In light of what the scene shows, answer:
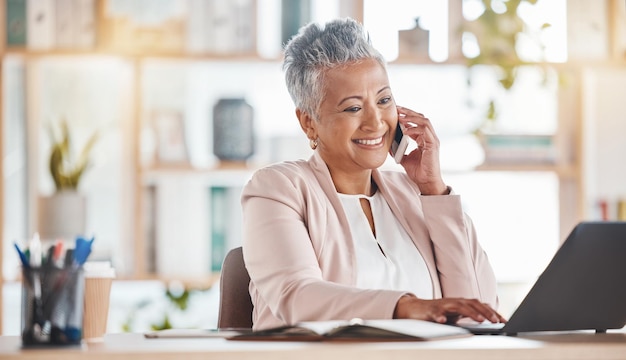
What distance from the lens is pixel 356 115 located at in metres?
2.33

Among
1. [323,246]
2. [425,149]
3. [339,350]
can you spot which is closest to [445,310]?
[339,350]

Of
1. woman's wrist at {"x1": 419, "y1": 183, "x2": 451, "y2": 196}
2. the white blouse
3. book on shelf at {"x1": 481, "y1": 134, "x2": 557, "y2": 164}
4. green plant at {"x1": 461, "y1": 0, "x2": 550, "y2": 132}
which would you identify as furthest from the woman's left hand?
book on shelf at {"x1": 481, "y1": 134, "x2": 557, "y2": 164}

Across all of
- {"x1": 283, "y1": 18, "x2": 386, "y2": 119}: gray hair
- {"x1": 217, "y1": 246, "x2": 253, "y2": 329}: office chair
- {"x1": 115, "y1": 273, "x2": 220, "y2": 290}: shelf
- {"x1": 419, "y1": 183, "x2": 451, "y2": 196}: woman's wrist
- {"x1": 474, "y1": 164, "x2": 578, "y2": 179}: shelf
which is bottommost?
{"x1": 115, "y1": 273, "x2": 220, "y2": 290}: shelf

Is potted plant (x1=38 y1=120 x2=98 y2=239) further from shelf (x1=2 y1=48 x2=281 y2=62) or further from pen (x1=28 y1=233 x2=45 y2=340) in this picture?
pen (x1=28 y1=233 x2=45 y2=340)

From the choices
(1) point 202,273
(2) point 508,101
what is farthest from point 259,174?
(2) point 508,101

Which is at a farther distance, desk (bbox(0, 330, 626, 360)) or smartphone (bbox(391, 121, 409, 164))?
smartphone (bbox(391, 121, 409, 164))

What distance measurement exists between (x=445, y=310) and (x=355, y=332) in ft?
0.95

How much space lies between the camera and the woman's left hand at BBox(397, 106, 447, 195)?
2400 millimetres

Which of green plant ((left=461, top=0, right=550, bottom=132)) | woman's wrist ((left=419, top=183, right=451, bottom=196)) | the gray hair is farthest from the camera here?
green plant ((left=461, top=0, right=550, bottom=132))

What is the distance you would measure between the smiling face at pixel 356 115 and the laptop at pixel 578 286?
75cm

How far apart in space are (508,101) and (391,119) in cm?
211

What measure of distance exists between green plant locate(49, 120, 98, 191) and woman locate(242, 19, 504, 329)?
195 centimetres

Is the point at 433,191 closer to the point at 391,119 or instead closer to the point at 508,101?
the point at 391,119

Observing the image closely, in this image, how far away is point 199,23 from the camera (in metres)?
4.25
